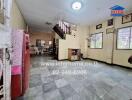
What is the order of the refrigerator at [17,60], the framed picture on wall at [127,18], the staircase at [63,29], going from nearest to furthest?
the refrigerator at [17,60] < the framed picture on wall at [127,18] < the staircase at [63,29]

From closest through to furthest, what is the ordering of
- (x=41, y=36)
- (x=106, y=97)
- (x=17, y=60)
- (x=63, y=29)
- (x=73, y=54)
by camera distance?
(x=17, y=60), (x=106, y=97), (x=73, y=54), (x=63, y=29), (x=41, y=36)

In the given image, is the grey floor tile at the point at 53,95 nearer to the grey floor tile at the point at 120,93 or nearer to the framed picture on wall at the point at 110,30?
the grey floor tile at the point at 120,93

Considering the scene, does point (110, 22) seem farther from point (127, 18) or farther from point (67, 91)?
point (67, 91)

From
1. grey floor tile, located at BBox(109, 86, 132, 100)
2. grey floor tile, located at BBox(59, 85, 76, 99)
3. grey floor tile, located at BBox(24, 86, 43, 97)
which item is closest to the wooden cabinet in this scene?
grey floor tile, located at BBox(59, 85, 76, 99)

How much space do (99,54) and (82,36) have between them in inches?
81.0

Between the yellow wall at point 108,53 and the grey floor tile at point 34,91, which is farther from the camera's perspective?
the yellow wall at point 108,53

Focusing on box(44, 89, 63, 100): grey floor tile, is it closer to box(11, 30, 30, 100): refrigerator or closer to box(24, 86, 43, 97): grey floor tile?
box(24, 86, 43, 97): grey floor tile

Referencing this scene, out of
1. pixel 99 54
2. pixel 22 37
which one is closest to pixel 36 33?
pixel 99 54

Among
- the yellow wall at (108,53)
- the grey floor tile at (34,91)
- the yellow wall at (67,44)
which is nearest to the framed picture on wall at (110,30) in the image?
the yellow wall at (108,53)

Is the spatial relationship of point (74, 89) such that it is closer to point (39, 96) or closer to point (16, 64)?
point (39, 96)

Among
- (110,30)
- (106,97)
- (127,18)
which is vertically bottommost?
(106,97)

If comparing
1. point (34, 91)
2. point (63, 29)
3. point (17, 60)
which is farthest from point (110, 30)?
point (17, 60)

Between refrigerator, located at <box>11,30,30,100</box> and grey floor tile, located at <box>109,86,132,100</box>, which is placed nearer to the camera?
refrigerator, located at <box>11,30,30,100</box>

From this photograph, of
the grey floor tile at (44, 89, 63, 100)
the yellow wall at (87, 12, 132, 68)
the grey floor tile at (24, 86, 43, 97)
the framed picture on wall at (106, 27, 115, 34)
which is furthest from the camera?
the framed picture on wall at (106, 27, 115, 34)
